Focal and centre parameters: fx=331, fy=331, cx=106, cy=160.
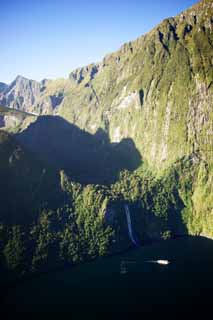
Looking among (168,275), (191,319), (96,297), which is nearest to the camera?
(191,319)

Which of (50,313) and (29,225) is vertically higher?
(29,225)

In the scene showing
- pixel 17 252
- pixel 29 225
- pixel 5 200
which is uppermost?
pixel 5 200

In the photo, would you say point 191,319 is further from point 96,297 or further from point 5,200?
point 5,200

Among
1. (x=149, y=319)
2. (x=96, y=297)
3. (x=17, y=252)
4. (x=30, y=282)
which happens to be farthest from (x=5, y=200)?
(x=149, y=319)

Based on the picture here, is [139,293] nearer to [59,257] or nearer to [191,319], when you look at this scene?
[191,319]

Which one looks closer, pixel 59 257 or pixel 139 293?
pixel 139 293

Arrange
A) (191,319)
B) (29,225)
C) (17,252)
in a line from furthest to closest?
(29,225) < (17,252) < (191,319)
